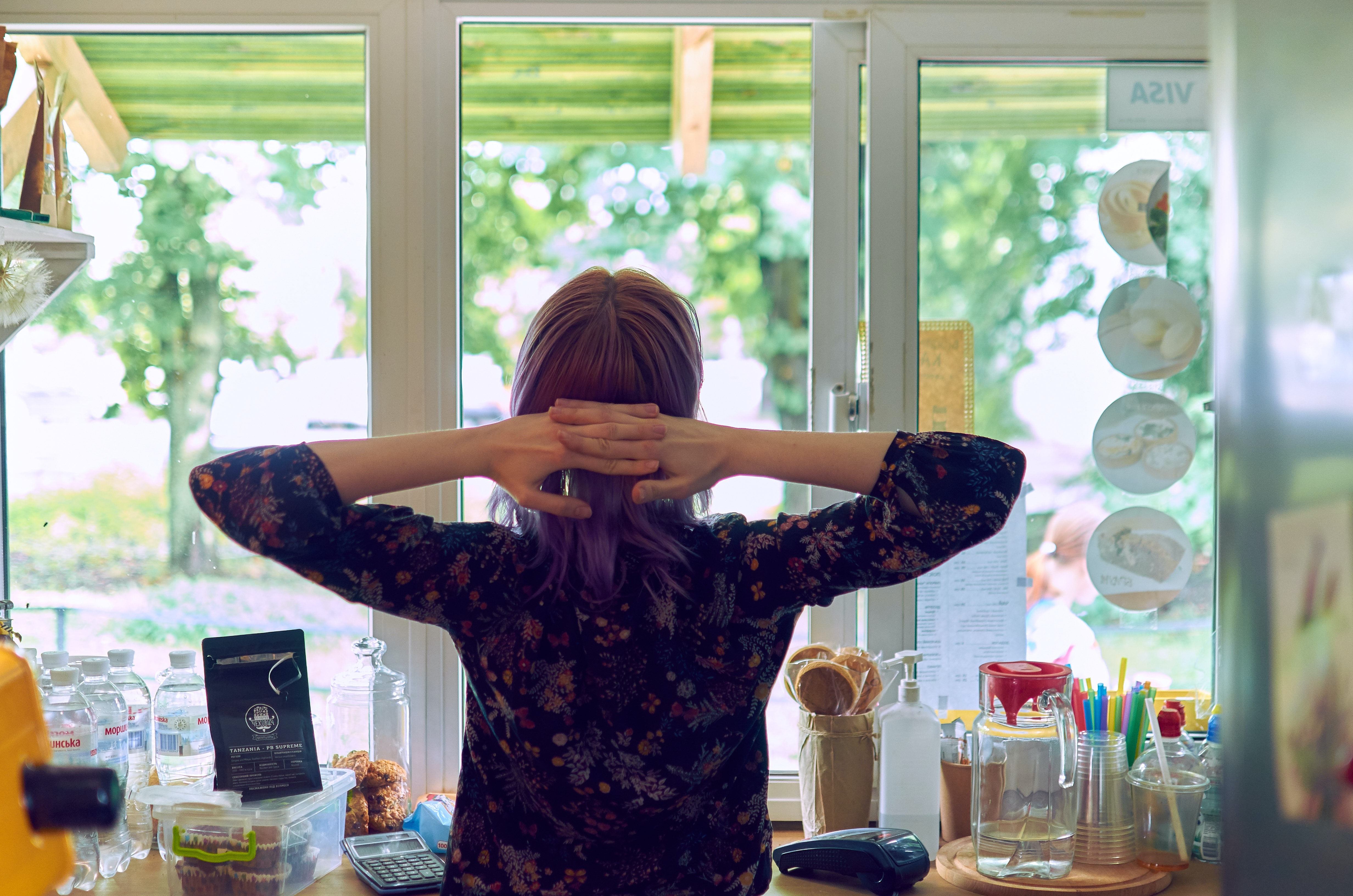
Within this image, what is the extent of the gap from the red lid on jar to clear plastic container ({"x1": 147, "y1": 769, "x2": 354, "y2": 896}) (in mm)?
989

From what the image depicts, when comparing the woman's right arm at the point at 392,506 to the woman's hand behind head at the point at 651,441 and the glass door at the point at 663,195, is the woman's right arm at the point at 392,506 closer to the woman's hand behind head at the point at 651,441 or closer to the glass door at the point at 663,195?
the woman's hand behind head at the point at 651,441

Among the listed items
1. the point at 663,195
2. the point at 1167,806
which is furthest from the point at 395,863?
the point at 663,195

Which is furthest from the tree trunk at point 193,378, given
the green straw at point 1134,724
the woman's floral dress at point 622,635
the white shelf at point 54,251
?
the green straw at point 1134,724

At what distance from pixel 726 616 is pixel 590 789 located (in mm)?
206

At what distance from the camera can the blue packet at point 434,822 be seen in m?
1.51

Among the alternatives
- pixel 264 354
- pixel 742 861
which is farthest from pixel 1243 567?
pixel 264 354

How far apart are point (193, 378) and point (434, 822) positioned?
2.89 ft

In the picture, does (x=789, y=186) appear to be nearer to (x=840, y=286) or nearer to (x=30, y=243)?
(x=840, y=286)

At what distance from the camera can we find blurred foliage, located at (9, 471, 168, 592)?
72.5 inches

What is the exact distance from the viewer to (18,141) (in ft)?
5.72

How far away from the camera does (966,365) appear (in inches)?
70.4

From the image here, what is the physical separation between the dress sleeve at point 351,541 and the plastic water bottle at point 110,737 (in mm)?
720

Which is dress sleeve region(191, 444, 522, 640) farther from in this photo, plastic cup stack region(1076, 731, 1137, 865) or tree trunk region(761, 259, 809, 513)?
tree trunk region(761, 259, 809, 513)

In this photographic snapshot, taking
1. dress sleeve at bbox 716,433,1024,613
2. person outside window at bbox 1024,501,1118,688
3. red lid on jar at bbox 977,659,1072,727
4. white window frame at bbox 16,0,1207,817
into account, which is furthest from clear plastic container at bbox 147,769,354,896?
person outside window at bbox 1024,501,1118,688
